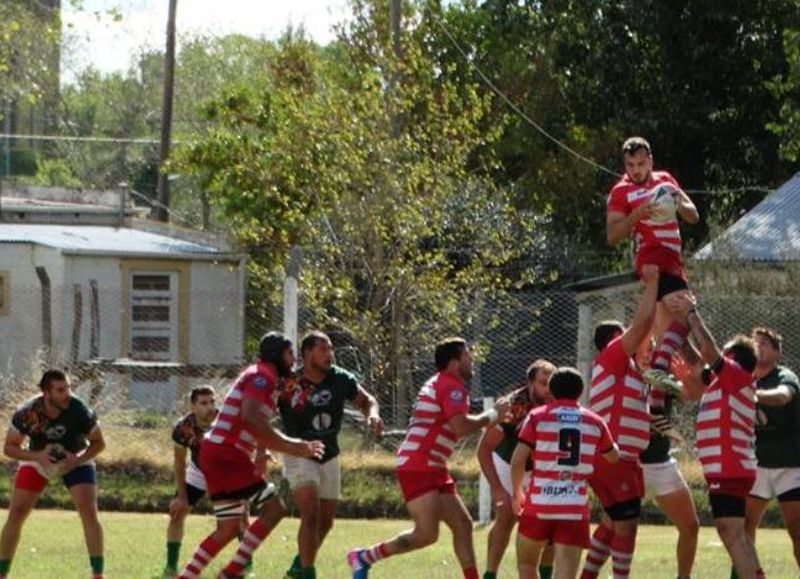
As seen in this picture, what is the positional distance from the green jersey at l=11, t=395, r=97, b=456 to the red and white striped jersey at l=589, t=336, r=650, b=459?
3.99 metres

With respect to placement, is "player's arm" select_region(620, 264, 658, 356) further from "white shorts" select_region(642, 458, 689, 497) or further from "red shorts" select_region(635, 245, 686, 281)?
"white shorts" select_region(642, 458, 689, 497)

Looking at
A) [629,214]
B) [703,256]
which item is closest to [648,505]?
[703,256]

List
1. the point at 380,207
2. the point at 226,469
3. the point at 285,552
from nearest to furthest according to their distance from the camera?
the point at 226,469 < the point at 285,552 < the point at 380,207

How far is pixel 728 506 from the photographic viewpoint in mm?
14086

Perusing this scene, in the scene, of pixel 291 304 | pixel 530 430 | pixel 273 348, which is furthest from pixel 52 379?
pixel 291 304

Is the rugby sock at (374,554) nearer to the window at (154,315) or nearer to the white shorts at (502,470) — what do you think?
the white shorts at (502,470)

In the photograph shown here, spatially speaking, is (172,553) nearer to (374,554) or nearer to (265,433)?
(374,554)

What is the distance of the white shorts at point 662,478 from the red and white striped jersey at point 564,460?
1.75m

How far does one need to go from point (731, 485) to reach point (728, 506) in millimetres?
149

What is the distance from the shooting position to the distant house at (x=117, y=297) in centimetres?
3028

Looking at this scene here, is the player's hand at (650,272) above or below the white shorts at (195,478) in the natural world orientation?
above

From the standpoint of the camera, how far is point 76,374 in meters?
26.1

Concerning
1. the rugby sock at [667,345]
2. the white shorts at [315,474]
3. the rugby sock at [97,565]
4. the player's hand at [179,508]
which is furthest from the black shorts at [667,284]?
the player's hand at [179,508]

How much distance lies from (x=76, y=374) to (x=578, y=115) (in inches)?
698
